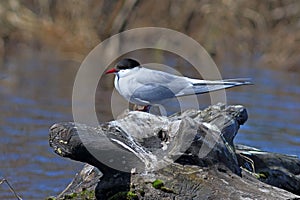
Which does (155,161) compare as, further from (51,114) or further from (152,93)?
(51,114)

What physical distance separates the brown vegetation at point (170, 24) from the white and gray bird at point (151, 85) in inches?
296

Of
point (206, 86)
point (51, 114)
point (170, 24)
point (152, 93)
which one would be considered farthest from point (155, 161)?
point (170, 24)

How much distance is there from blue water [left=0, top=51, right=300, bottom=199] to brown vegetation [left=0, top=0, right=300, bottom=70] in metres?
0.74

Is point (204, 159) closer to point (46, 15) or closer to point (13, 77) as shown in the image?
point (13, 77)

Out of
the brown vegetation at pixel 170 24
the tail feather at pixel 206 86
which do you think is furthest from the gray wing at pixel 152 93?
the brown vegetation at pixel 170 24

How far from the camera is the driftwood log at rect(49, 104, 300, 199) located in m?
5.00

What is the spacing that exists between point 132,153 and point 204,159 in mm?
462

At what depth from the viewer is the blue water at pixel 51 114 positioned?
26.0ft

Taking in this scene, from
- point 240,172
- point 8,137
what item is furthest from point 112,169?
point 8,137

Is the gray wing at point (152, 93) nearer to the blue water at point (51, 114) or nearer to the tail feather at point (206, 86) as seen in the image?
the tail feather at point (206, 86)

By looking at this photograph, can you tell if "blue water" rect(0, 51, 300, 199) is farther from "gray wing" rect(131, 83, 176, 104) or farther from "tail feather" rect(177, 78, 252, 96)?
"tail feather" rect(177, 78, 252, 96)

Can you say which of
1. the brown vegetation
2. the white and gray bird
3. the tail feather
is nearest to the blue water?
the brown vegetation

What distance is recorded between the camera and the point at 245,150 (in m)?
6.48

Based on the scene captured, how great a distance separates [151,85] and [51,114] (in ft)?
12.4
